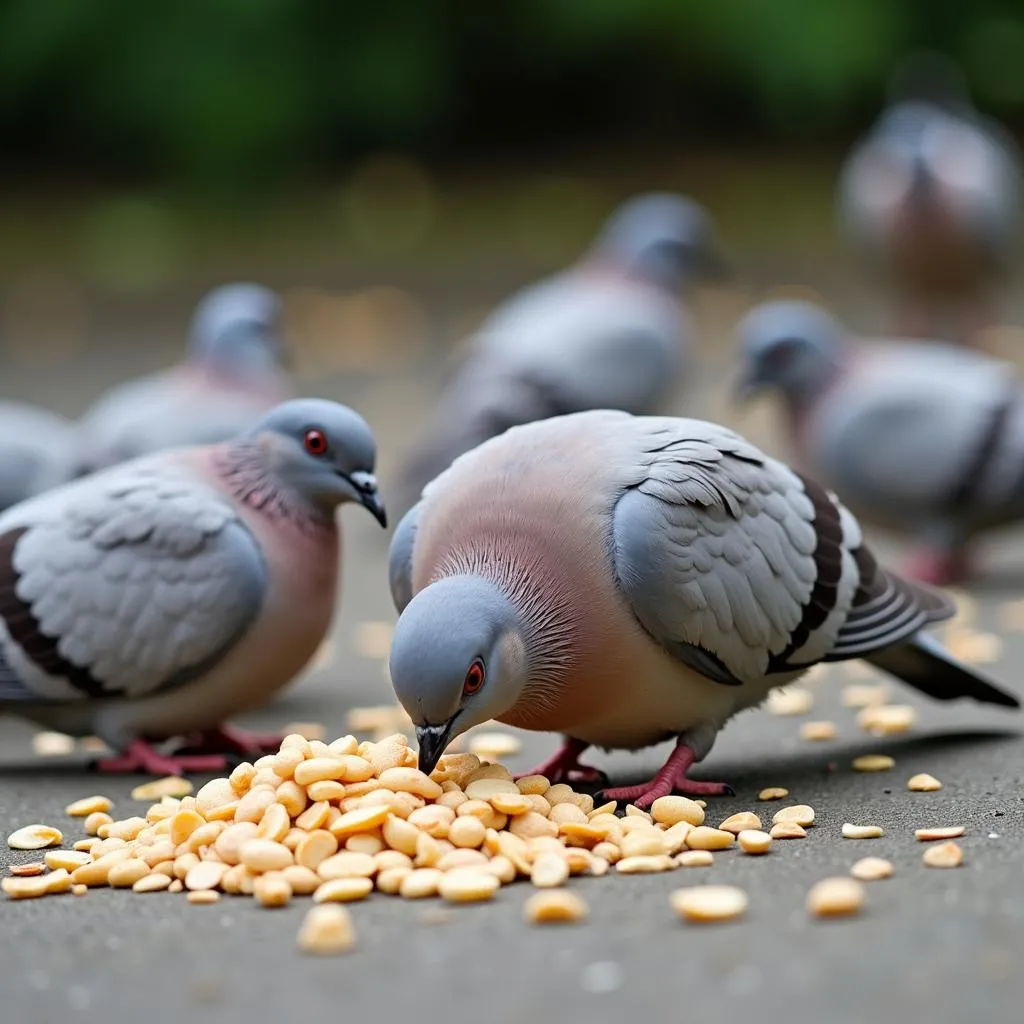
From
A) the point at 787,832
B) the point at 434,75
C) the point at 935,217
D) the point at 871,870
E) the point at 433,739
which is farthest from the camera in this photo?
the point at 434,75

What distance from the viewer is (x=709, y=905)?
2920 mm

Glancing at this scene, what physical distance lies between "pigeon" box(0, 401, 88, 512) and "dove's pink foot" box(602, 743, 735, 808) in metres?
2.71

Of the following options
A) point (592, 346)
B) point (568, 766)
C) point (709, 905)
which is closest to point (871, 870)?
point (709, 905)

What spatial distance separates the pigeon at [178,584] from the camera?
4422 millimetres

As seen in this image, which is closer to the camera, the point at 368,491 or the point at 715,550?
the point at 715,550

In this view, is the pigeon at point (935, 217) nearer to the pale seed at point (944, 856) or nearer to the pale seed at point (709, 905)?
the pale seed at point (944, 856)

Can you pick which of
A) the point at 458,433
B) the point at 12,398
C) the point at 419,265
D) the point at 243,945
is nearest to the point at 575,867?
the point at 243,945

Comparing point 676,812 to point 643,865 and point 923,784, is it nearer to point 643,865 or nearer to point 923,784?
point 643,865

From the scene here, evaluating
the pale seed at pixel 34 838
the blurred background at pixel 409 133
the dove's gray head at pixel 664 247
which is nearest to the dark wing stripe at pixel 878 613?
the pale seed at pixel 34 838

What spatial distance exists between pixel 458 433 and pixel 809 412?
1424 millimetres

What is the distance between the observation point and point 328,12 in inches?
613

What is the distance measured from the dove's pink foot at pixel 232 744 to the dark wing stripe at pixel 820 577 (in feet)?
4.88

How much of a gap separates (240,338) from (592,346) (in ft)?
5.43

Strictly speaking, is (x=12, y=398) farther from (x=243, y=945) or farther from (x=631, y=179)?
(x=243, y=945)
